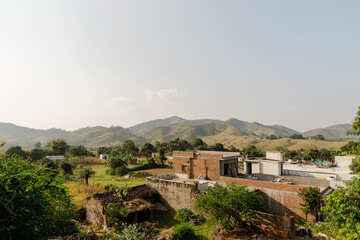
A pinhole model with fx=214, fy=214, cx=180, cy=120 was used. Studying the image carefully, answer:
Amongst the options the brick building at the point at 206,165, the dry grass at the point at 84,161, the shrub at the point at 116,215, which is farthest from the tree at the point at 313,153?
the dry grass at the point at 84,161

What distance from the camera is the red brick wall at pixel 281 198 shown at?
2099cm

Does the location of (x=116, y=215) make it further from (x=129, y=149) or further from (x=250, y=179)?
(x=129, y=149)

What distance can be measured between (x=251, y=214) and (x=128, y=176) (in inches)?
1207

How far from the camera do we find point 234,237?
17.7 m

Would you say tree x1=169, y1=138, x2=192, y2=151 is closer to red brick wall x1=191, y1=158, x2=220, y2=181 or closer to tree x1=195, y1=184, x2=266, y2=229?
red brick wall x1=191, y1=158, x2=220, y2=181

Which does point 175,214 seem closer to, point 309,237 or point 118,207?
point 118,207

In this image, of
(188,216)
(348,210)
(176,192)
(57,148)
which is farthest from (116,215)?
(57,148)

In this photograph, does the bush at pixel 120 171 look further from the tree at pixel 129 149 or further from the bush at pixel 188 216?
the tree at pixel 129 149

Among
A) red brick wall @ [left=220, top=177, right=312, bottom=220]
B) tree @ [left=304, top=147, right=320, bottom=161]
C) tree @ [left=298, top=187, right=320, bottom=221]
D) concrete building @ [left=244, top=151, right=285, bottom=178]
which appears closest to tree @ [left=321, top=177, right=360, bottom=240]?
tree @ [left=298, top=187, right=320, bottom=221]

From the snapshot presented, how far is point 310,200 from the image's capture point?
64.8 ft

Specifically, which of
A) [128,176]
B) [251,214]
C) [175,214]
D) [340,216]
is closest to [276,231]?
[251,214]

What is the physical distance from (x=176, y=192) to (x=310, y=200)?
13.9 m

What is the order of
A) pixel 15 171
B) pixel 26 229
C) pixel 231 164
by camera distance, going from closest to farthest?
pixel 26 229 → pixel 15 171 → pixel 231 164

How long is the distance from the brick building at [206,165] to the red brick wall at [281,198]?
5.56m
